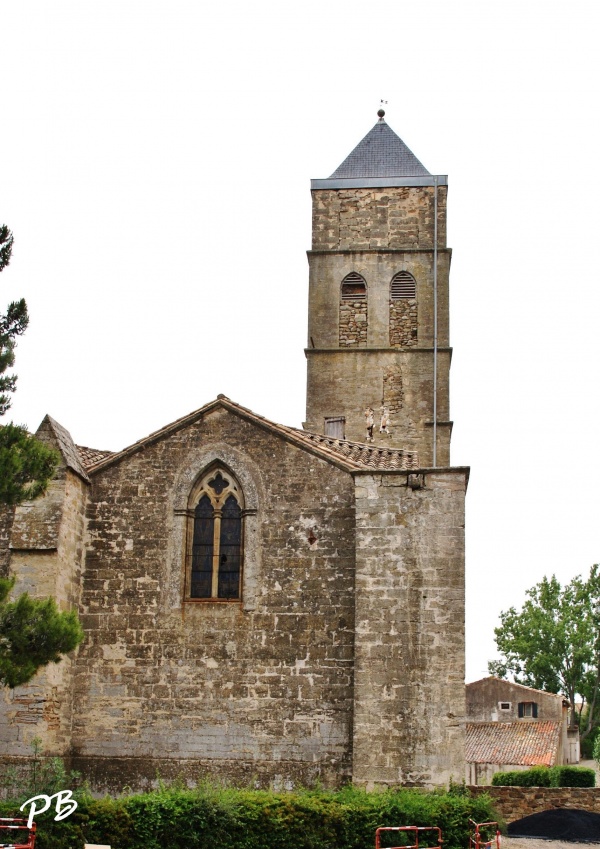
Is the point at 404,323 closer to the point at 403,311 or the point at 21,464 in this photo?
the point at 403,311

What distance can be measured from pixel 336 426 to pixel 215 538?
11187 millimetres

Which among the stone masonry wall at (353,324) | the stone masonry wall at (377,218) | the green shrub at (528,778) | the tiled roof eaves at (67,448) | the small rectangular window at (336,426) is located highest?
the stone masonry wall at (377,218)

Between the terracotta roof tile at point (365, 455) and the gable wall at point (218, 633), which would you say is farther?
the terracotta roof tile at point (365, 455)

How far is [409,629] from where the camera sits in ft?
52.6

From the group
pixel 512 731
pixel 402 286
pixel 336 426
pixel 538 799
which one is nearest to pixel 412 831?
pixel 538 799

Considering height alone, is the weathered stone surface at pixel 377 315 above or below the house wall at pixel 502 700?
above

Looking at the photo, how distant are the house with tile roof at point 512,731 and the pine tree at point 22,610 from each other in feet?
81.7

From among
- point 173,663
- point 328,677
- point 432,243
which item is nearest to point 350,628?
point 328,677

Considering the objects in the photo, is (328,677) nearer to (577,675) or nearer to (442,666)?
(442,666)

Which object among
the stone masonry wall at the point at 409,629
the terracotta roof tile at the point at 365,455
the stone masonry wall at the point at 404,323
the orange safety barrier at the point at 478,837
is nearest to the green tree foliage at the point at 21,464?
the terracotta roof tile at the point at 365,455

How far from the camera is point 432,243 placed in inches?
1161

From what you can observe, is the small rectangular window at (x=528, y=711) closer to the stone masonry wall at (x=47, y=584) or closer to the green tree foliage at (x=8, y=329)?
the stone masonry wall at (x=47, y=584)

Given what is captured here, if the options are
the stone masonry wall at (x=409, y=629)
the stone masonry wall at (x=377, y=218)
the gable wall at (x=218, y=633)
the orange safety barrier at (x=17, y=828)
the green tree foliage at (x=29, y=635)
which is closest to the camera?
the orange safety barrier at (x=17, y=828)

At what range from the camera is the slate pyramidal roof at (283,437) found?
17.2 m
